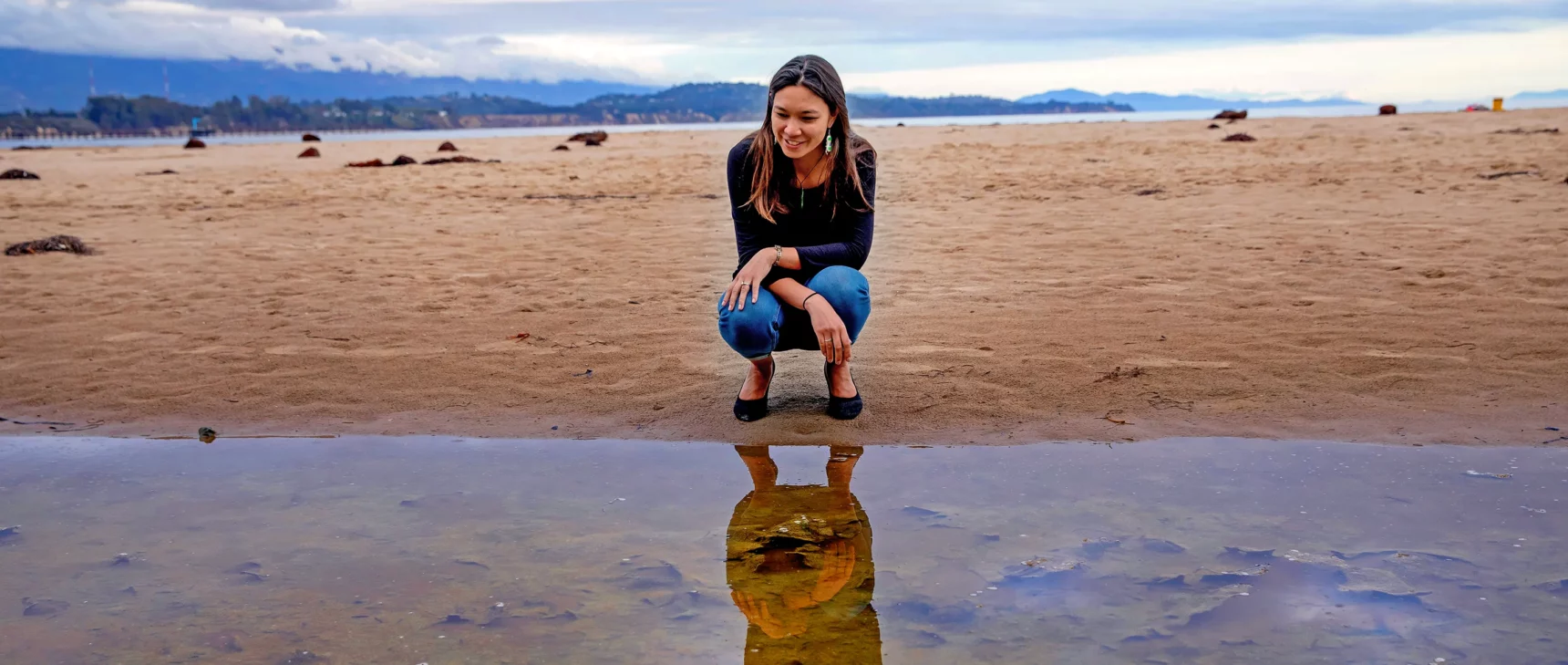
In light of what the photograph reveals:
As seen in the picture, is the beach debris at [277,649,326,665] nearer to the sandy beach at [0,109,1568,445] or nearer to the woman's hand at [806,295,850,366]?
the sandy beach at [0,109,1568,445]

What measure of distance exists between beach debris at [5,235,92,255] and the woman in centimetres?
645

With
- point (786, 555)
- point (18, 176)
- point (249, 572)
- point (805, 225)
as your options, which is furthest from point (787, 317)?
point (18, 176)

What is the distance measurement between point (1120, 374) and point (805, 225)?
54.8 inches

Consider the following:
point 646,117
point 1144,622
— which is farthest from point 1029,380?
point 646,117

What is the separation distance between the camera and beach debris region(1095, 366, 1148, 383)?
4348 mm

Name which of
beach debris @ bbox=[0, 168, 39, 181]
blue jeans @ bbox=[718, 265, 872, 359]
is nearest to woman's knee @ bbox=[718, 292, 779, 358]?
blue jeans @ bbox=[718, 265, 872, 359]

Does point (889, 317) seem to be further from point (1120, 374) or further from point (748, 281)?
point (748, 281)

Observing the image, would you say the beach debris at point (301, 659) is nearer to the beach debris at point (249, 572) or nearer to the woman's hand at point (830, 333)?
the beach debris at point (249, 572)

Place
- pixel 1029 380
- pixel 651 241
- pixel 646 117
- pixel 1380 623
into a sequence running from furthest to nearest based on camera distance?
pixel 646 117
pixel 651 241
pixel 1029 380
pixel 1380 623

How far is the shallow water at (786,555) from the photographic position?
227 centimetres

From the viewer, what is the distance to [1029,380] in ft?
14.3

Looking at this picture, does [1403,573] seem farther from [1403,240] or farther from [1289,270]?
[1403,240]

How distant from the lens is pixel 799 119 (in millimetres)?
3625

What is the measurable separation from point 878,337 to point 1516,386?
2473 millimetres
